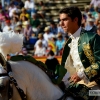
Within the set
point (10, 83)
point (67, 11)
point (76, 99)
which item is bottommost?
point (76, 99)

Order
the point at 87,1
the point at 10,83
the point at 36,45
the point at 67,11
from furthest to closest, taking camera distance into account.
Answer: the point at 87,1 → the point at 36,45 → the point at 67,11 → the point at 10,83

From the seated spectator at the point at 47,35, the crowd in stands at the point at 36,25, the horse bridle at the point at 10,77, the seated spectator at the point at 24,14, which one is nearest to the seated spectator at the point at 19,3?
the crowd in stands at the point at 36,25

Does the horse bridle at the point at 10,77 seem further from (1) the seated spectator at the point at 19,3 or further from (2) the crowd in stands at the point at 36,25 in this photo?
(1) the seated spectator at the point at 19,3

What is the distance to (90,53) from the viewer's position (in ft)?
11.5

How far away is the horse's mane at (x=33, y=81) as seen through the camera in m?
3.07

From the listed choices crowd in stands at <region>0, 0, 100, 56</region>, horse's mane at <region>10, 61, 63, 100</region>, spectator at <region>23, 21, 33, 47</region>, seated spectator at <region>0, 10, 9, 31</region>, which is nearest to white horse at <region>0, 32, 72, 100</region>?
horse's mane at <region>10, 61, 63, 100</region>

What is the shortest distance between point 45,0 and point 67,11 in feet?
43.2

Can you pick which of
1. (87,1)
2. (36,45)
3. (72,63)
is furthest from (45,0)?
(72,63)

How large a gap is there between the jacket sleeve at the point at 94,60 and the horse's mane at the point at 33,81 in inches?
14.1

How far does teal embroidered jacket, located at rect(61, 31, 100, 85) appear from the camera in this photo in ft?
11.0

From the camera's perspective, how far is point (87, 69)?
337 cm

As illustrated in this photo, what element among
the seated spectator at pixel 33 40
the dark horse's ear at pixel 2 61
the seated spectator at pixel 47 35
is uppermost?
the dark horse's ear at pixel 2 61

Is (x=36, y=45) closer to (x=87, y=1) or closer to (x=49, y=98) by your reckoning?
(x=87, y=1)

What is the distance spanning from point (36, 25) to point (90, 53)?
10114mm
